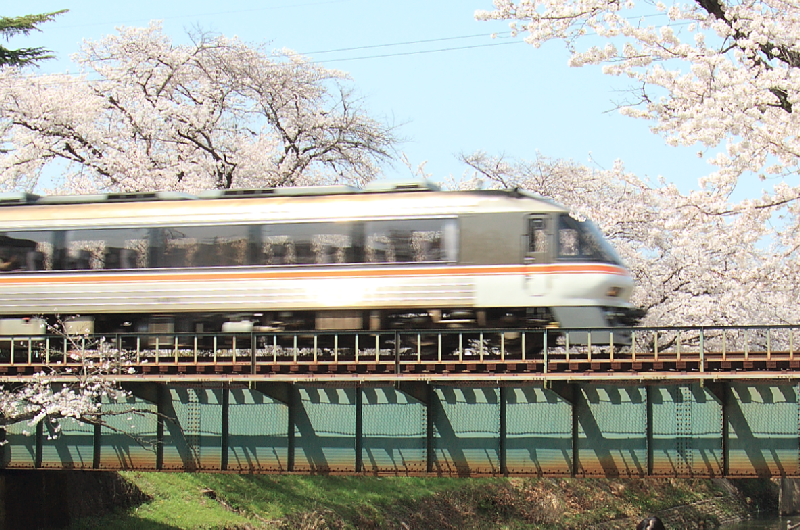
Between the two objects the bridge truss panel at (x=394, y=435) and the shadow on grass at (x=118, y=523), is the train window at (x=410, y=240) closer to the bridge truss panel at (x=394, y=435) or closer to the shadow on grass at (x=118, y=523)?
the bridge truss panel at (x=394, y=435)

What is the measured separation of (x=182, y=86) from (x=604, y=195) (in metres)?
15.1

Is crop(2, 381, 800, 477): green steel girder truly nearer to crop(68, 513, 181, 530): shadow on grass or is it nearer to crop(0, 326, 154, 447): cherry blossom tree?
crop(0, 326, 154, 447): cherry blossom tree

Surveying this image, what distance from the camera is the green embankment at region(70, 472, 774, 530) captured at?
83.1 ft

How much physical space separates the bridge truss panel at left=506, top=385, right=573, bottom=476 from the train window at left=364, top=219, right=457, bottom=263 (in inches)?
137

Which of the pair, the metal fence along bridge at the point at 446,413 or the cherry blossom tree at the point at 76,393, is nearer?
the metal fence along bridge at the point at 446,413

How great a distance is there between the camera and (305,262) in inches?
778

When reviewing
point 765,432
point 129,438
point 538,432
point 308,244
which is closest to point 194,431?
point 129,438

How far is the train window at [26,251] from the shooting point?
21.2m

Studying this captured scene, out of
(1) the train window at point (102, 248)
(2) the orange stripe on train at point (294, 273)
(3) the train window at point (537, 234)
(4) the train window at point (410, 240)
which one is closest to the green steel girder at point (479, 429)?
(2) the orange stripe on train at point (294, 273)

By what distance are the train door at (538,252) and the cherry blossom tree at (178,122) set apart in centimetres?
1346

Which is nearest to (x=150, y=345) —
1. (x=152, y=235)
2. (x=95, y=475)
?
(x=152, y=235)

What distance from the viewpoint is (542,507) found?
3369cm

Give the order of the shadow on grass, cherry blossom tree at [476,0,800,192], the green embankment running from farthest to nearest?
the green embankment < the shadow on grass < cherry blossom tree at [476,0,800,192]

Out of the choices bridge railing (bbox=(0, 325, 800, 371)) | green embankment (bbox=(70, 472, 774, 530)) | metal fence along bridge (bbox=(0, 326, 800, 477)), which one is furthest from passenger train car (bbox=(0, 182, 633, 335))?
green embankment (bbox=(70, 472, 774, 530))
